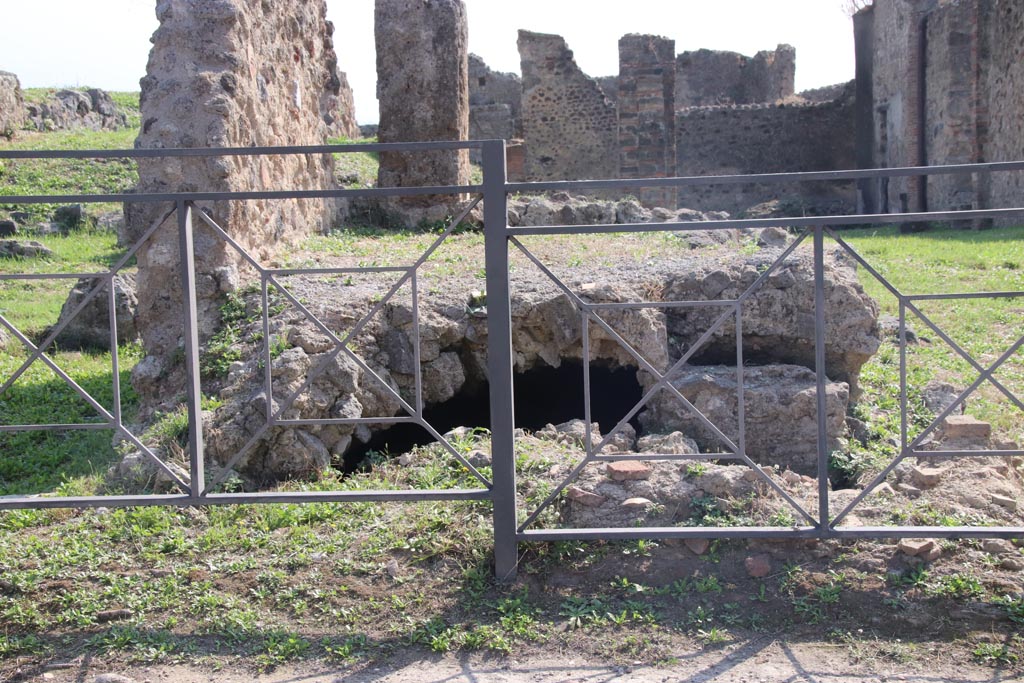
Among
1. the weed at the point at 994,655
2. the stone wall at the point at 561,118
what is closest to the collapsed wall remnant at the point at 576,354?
the weed at the point at 994,655

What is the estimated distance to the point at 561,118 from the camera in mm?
20156

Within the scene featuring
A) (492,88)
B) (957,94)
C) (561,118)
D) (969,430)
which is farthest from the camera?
(492,88)

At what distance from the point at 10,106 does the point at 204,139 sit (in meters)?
13.0

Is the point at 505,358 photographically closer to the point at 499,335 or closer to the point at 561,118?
the point at 499,335

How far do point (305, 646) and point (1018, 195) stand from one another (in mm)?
14168

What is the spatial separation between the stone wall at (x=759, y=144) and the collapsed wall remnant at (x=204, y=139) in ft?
51.2

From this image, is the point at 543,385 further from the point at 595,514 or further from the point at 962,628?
the point at 962,628

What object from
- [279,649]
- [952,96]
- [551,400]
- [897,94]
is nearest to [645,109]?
[952,96]

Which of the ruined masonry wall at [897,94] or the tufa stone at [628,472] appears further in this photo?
the ruined masonry wall at [897,94]

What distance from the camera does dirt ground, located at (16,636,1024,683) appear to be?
3146 millimetres

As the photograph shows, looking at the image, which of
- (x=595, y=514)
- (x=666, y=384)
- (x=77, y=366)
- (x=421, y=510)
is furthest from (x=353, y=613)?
(x=77, y=366)

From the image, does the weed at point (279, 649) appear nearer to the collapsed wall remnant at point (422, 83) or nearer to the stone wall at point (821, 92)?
the collapsed wall remnant at point (422, 83)

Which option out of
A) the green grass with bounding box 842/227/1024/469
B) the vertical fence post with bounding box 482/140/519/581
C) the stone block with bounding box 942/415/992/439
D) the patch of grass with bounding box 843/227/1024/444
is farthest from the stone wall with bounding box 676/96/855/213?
the vertical fence post with bounding box 482/140/519/581

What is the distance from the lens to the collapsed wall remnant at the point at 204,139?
583cm
